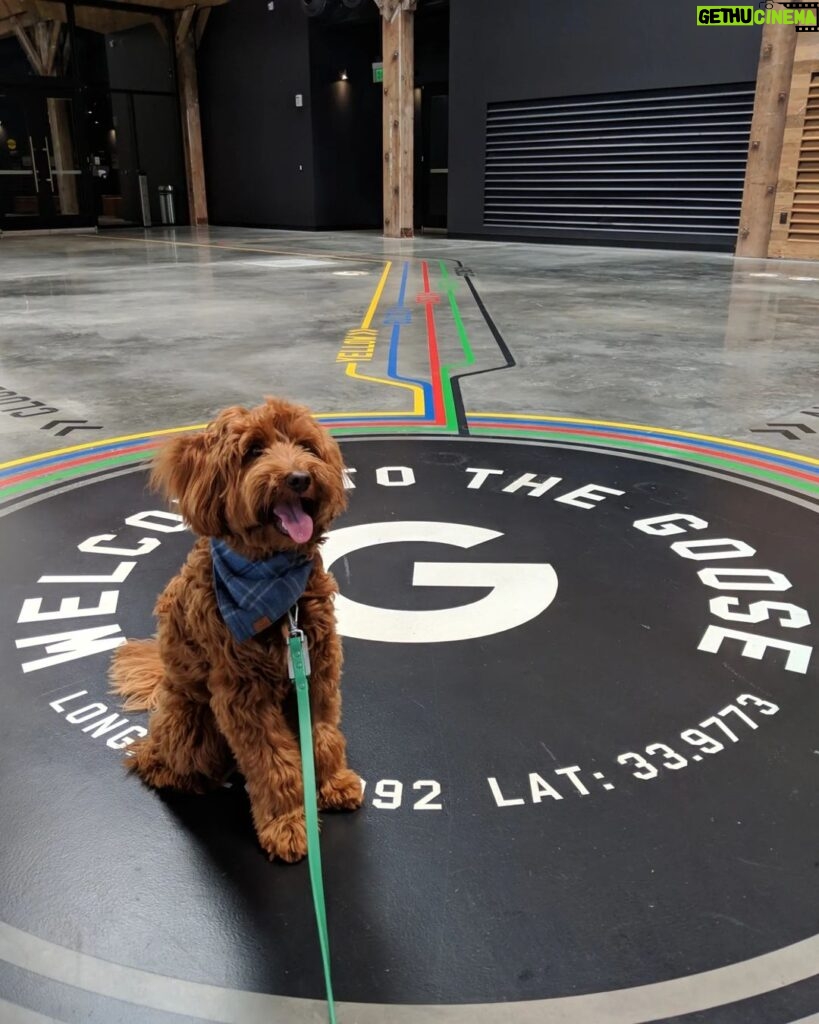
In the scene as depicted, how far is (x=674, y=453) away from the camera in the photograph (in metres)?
4.44

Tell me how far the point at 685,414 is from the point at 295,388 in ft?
8.46

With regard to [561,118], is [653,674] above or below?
below

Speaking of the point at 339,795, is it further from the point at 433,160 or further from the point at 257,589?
the point at 433,160

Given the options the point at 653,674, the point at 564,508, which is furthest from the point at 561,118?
the point at 653,674

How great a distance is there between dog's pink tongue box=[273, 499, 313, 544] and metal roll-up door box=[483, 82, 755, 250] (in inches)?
606

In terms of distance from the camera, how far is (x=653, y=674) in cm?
249

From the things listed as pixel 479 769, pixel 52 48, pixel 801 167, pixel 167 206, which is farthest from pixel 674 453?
pixel 52 48

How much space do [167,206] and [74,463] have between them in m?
22.3

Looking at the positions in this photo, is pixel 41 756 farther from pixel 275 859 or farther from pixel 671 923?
pixel 671 923

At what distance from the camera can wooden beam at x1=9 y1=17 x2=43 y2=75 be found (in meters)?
21.7

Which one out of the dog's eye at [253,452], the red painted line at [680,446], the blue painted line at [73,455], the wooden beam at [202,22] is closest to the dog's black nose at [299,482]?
the dog's eye at [253,452]

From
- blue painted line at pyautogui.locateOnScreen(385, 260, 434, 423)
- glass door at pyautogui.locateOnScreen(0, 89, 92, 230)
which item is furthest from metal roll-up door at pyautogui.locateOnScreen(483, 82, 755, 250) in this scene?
glass door at pyautogui.locateOnScreen(0, 89, 92, 230)

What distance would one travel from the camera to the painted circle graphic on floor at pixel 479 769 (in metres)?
1.60

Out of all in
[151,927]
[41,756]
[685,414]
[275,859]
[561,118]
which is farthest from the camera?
[561,118]
